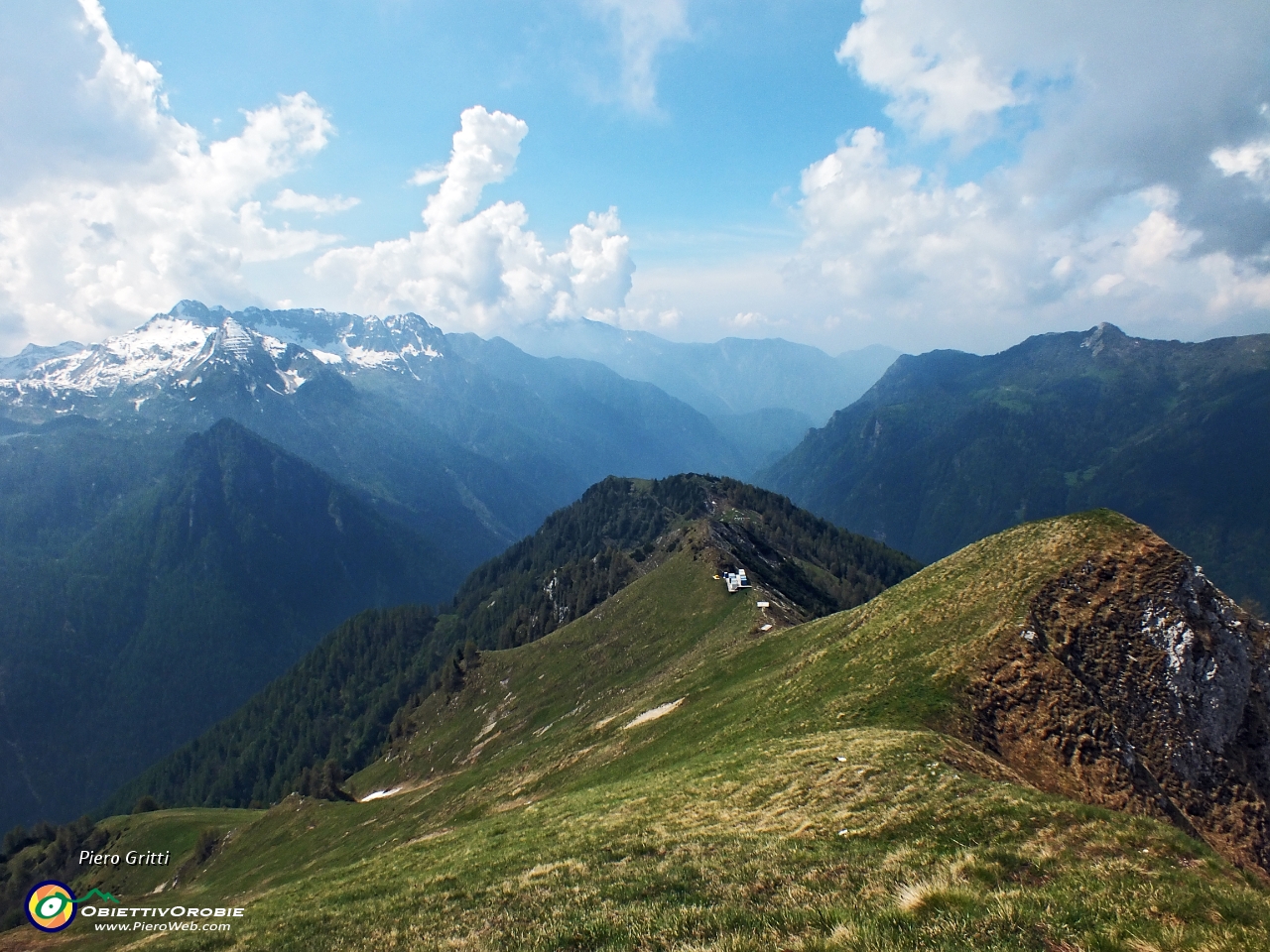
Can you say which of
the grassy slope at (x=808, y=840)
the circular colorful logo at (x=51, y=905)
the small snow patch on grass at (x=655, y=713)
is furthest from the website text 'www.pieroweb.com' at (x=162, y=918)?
the small snow patch on grass at (x=655, y=713)

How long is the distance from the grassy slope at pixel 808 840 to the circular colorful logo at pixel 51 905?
7.24 meters

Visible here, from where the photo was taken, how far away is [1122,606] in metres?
40.1

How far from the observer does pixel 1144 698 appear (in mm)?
36938

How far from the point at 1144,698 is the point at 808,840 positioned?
3060 cm

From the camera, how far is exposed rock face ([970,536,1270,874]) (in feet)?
107

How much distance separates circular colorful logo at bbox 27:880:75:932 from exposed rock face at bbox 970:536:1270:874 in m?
46.8

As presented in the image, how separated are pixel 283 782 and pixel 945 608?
224793 millimetres

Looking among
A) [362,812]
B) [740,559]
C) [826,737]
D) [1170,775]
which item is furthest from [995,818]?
[740,559]

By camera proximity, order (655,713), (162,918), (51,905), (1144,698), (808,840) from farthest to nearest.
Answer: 1. (655,713)
2. (1144,698)
3. (162,918)
4. (51,905)
5. (808,840)

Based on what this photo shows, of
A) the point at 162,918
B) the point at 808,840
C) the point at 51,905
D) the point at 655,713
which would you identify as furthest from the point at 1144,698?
the point at 51,905

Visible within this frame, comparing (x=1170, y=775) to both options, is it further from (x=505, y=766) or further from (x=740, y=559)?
(x=740, y=559)

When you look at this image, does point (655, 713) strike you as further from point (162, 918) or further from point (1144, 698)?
point (162, 918)

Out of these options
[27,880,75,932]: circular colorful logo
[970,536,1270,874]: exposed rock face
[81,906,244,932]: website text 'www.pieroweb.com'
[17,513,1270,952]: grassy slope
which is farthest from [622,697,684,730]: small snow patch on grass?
[27,880,75,932]: circular colorful logo

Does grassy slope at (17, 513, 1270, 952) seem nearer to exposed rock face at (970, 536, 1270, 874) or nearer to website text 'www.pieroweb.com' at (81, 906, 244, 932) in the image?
website text 'www.pieroweb.com' at (81, 906, 244, 932)
